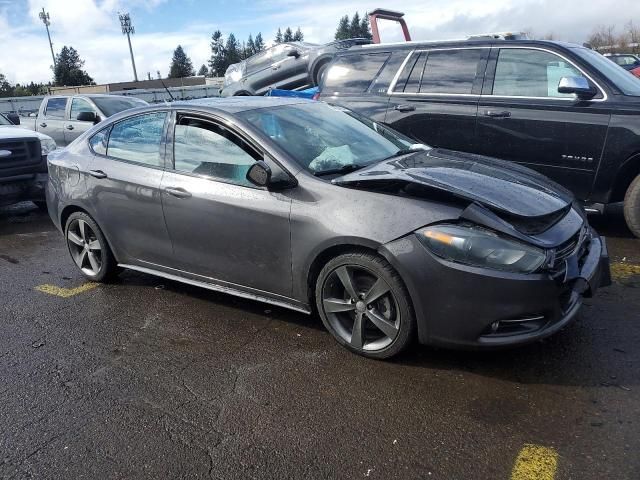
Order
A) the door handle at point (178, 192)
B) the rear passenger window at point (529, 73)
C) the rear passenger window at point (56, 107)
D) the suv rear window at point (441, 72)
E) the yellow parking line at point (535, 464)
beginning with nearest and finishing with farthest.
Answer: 1. the yellow parking line at point (535, 464)
2. the door handle at point (178, 192)
3. the rear passenger window at point (529, 73)
4. the suv rear window at point (441, 72)
5. the rear passenger window at point (56, 107)

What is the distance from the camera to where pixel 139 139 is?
4.30m

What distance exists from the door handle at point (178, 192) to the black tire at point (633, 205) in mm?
3901

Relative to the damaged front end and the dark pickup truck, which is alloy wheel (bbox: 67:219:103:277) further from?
the dark pickup truck

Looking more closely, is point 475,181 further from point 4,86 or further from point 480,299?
point 4,86

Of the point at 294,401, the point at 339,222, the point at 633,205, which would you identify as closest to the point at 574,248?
the point at 339,222

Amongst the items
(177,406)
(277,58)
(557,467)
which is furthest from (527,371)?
(277,58)

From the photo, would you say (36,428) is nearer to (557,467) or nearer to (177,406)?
(177,406)

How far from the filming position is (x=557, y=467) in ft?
7.50

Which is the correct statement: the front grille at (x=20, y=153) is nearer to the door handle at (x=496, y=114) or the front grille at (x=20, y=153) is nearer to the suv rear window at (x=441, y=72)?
the suv rear window at (x=441, y=72)

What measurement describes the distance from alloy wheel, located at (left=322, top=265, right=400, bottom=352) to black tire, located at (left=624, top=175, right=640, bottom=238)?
3.08 m

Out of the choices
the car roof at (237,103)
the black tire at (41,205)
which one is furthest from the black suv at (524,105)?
the black tire at (41,205)

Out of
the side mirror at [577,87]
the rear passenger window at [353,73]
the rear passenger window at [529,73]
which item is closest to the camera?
the side mirror at [577,87]

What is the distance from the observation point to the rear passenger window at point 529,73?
525cm

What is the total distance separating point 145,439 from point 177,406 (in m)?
0.29
